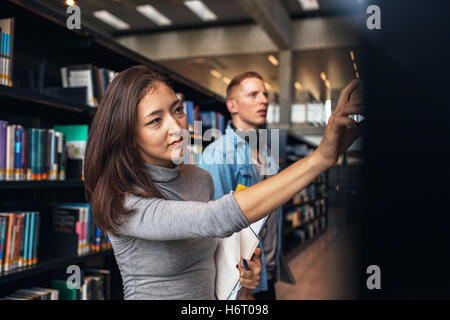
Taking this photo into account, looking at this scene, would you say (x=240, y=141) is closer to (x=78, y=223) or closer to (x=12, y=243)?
(x=12, y=243)

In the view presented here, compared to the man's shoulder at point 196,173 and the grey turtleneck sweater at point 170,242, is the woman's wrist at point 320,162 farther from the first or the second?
the man's shoulder at point 196,173

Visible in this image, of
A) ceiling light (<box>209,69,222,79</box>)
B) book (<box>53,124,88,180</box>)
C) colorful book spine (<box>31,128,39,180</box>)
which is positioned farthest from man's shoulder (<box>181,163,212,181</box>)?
book (<box>53,124,88,180</box>)

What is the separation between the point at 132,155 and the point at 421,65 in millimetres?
546

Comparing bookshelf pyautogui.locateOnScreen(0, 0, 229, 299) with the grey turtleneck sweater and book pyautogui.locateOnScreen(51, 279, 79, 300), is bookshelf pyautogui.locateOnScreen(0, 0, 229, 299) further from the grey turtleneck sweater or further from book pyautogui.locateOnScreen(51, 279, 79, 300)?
the grey turtleneck sweater

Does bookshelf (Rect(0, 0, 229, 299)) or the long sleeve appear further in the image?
bookshelf (Rect(0, 0, 229, 299))

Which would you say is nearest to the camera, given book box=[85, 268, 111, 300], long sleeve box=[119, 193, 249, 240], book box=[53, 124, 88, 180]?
long sleeve box=[119, 193, 249, 240]

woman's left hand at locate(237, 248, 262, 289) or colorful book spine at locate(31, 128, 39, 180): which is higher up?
colorful book spine at locate(31, 128, 39, 180)

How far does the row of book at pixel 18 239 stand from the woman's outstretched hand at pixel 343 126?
1.60 m

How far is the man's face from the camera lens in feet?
2.30

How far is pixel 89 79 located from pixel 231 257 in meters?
1.65

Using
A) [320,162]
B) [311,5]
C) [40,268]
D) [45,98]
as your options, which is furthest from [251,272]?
[45,98]

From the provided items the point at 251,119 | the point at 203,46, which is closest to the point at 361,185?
the point at 251,119

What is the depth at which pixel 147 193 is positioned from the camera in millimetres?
697

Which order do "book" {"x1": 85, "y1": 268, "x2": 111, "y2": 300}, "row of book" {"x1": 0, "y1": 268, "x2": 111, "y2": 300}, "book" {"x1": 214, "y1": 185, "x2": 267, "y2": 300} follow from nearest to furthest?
1. "book" {"x1": 214, "y1": 185, "x2": 267, "y2": 300}
2. "row of book" {"x1": 0, "y1": 268, "x2": 111, "y2": 300}
3. "book" {"x1": 85, "y1": 268, "x2": 111, "y2": 300}
